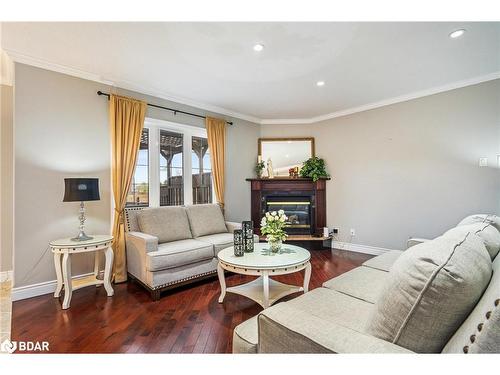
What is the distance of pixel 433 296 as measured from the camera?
0.82 meters

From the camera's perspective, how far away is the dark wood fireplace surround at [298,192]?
4629 millimetres

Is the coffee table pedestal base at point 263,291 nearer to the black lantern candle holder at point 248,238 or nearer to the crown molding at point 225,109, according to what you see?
the black lantern candle holder at point 248,238

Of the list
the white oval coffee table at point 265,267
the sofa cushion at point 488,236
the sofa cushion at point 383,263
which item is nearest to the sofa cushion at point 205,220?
the white oval coffee table at point 265,267

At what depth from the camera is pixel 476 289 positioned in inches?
33.5

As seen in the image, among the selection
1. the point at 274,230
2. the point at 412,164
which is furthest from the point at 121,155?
the point at 412,164

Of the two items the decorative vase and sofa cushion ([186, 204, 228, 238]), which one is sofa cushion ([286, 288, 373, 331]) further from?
sofa cushion ([186, 204, 228, 238])

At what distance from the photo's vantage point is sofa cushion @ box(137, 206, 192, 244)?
303cm

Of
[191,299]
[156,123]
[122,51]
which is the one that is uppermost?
[122,51]

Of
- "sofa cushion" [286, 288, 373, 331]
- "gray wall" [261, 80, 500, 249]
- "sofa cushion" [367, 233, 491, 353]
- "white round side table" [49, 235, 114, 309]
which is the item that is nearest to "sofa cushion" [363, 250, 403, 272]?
"sofa cushion" [286, 288, 373, 331]

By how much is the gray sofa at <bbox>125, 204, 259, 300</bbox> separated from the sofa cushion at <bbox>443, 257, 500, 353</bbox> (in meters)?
2.37
